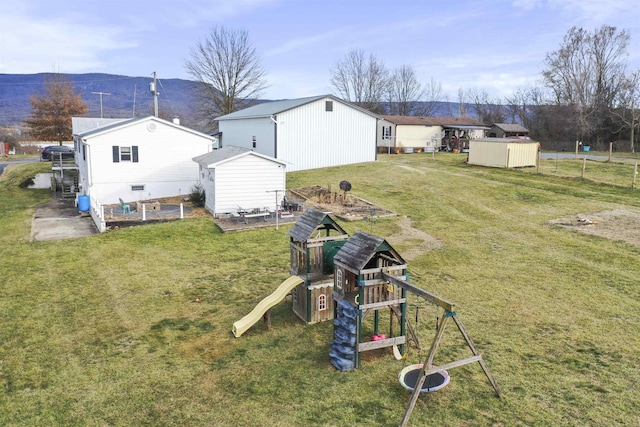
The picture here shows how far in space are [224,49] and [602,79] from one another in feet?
159

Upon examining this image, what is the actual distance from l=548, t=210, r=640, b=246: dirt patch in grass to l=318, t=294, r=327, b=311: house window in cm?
1322

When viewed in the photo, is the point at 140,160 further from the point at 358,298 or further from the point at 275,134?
the point at 358,298

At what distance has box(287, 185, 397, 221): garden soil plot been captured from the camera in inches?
857

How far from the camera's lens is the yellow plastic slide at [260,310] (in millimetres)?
10297

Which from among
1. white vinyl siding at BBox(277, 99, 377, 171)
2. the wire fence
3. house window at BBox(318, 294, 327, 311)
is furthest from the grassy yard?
white vinyl siding at BBox(277, 99, 377, 171)

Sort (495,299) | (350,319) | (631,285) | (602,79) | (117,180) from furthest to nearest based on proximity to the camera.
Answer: (602,79), (117,180), (631,285), (495,299), (350,319)

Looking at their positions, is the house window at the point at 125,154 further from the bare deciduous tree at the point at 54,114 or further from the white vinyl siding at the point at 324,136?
the bare deciduous tree at the point at 54,114

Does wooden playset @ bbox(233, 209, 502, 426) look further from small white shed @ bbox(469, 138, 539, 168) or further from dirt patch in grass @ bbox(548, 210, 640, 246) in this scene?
small white shed @ bbox(469, 138, 539, 168)

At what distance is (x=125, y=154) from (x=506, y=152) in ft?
83.4

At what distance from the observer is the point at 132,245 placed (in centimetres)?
1745

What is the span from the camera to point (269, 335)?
1048 cm

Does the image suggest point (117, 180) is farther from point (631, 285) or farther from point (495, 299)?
→ point (631, 285)

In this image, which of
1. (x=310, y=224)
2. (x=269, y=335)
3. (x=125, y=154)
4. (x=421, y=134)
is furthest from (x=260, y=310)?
(x=421, y=134)

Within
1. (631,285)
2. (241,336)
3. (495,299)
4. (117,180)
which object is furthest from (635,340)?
(117,180)
